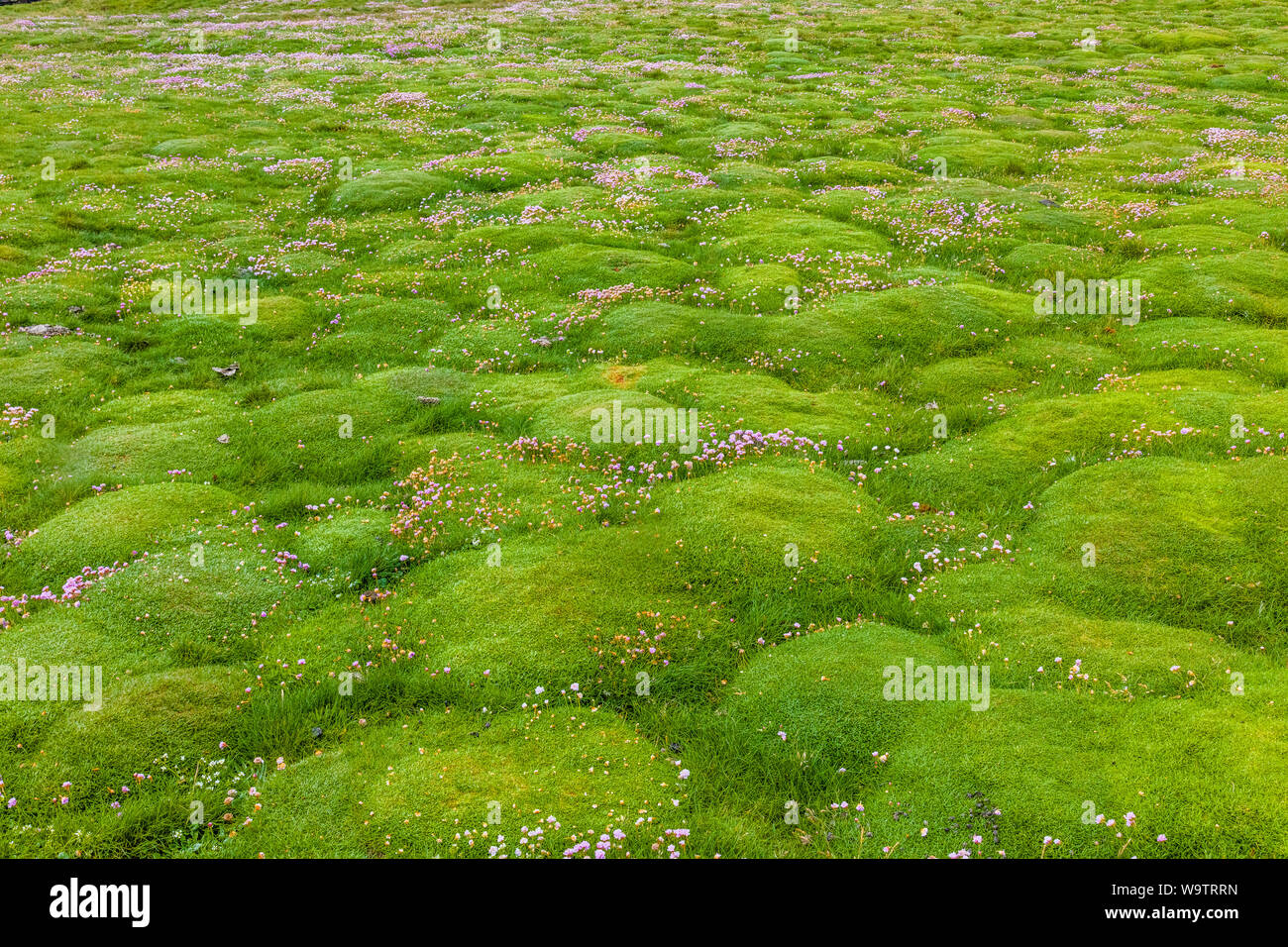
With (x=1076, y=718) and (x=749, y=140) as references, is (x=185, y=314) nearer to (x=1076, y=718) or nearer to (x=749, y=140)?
(x=1076, y=718)

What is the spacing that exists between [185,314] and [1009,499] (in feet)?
68.2

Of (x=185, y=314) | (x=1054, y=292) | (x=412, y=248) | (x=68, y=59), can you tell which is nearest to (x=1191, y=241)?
(x=1054, y=292)

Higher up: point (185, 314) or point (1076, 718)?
point (185, 314)

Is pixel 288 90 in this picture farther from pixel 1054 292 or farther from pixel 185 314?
pixel 1054 292

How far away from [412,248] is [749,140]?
19.5 meters

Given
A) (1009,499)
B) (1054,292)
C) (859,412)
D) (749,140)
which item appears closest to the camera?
(1009,499)

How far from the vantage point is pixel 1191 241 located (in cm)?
2361

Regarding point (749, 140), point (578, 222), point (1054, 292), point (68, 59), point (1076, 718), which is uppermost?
point (68, 59)

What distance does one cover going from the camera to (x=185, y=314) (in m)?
21.7

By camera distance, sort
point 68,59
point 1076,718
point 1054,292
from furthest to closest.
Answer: point 68,59, point 1054,292, point 1076,718

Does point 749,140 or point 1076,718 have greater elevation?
point 749,140

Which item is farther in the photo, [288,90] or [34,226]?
[288,90]

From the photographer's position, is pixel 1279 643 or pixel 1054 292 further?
pixel 1054 292

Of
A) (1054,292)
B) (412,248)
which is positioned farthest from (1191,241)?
(412,248)
